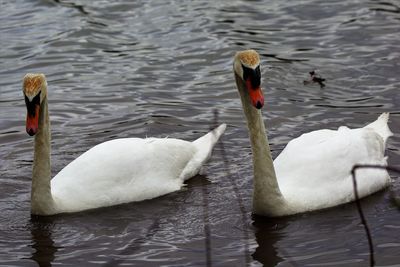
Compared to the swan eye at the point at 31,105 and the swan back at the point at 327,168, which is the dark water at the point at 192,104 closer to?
the swan back at the point at 327,168

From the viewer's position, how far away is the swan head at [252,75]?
8594 millimetres

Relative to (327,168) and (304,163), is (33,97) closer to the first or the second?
(304,163)

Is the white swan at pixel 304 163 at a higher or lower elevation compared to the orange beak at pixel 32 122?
lower

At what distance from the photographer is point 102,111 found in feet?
44.2

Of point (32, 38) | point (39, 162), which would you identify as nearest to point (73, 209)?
point (39, 162)

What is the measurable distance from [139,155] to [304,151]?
1.71 m

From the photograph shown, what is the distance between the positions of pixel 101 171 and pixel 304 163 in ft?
6.69

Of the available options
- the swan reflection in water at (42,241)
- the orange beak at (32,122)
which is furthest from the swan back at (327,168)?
the orange beak at (32,122)

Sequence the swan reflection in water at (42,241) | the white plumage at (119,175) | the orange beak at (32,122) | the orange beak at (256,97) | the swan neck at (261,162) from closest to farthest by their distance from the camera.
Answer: the orange beak at (256,97), the swan reflection in water at (42,241), the swan neck at (261,162), the orange beak at (32,122), the white plumage at (119,175)

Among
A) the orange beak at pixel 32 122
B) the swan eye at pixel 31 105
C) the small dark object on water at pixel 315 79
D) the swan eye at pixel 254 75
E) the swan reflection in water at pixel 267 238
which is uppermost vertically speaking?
the swan eye at pixel 254 75

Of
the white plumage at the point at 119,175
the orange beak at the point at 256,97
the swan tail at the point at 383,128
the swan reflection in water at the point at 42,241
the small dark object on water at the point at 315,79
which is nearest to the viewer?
the orange beak at the point at 256,97

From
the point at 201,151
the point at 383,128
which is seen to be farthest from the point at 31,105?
the point at 383,128

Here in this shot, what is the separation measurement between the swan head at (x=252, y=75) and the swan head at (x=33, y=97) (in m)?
2.00

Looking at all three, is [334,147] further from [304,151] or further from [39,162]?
[39,162]
